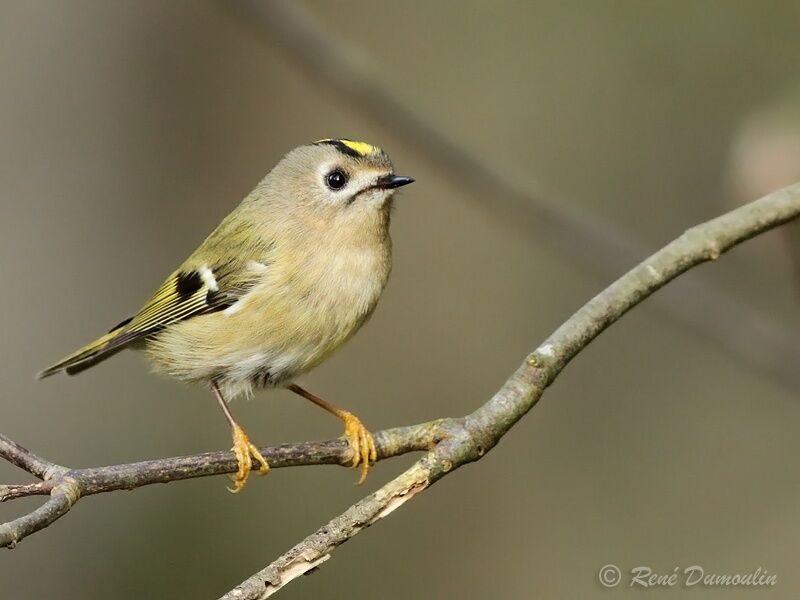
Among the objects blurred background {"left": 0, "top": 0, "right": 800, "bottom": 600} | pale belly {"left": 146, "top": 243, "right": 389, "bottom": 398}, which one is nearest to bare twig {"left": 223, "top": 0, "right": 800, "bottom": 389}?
blurred background {"left": 0, "top": 0, "right": 800, "bottom": 600}

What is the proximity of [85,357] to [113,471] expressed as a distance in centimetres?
139

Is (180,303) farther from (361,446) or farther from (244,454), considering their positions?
(361,446)

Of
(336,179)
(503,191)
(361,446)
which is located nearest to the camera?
(361,446)

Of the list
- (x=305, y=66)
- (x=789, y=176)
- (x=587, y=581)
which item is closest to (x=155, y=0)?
(x=305, y=66)

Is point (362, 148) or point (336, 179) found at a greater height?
point (362, 148)

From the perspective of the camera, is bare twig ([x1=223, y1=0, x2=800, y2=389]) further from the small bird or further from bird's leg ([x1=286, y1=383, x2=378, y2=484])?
bird's leg ([x1=286, y1=383, x2=378, y2=484])

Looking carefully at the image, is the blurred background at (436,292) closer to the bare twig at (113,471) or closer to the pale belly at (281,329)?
the pale belly at (281,329)

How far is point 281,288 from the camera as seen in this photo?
2824mm

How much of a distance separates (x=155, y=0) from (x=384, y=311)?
5.96 feet


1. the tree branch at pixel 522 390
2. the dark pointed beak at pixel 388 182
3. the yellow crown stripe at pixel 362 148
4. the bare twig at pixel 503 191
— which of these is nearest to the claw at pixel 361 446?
the tree branch at pixel 522 390

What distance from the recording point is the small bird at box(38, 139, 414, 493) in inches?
109

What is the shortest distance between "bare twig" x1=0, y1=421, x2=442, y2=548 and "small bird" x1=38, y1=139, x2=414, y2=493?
370 millimetres

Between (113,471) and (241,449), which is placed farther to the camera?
(241,449)

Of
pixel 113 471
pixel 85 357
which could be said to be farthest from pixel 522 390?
pixel 85 357
